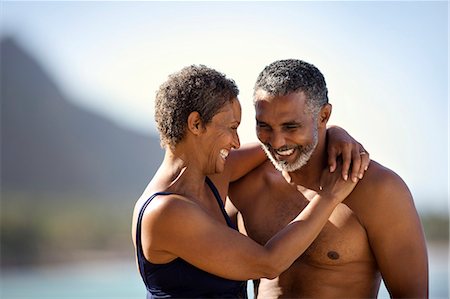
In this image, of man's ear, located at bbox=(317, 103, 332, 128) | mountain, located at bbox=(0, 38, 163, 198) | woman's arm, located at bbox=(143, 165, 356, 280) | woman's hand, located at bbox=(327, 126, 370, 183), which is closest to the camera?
woman's arm, located at bbox=(143, 165, 356, 280)

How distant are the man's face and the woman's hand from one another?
11 cm

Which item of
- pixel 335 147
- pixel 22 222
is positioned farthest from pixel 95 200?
pixel 335 147

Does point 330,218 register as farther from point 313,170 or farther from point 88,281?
point 88,281

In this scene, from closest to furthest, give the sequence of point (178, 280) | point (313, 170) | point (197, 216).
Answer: point (197, 216), point (178, 280), point (313, 170)

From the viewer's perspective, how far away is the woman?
3.18 metres

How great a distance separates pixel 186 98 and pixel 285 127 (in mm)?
583

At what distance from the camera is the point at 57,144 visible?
1690 inches

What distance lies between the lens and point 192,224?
10.4 feet

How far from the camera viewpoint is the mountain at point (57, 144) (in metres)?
40.3

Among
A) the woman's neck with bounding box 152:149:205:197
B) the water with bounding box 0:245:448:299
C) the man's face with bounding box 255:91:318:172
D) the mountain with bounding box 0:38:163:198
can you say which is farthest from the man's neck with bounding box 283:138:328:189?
the mountain with bounding box 0:38:163:198

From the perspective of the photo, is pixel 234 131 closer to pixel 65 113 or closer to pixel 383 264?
pixel 383 264

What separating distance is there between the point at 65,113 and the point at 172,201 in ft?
136

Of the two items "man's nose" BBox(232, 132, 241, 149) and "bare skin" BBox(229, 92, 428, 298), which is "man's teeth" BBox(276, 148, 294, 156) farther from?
"man's nose" BBox(232, 132, 241, 149)

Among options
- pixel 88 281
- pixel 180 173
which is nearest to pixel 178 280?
pixel 180 173
